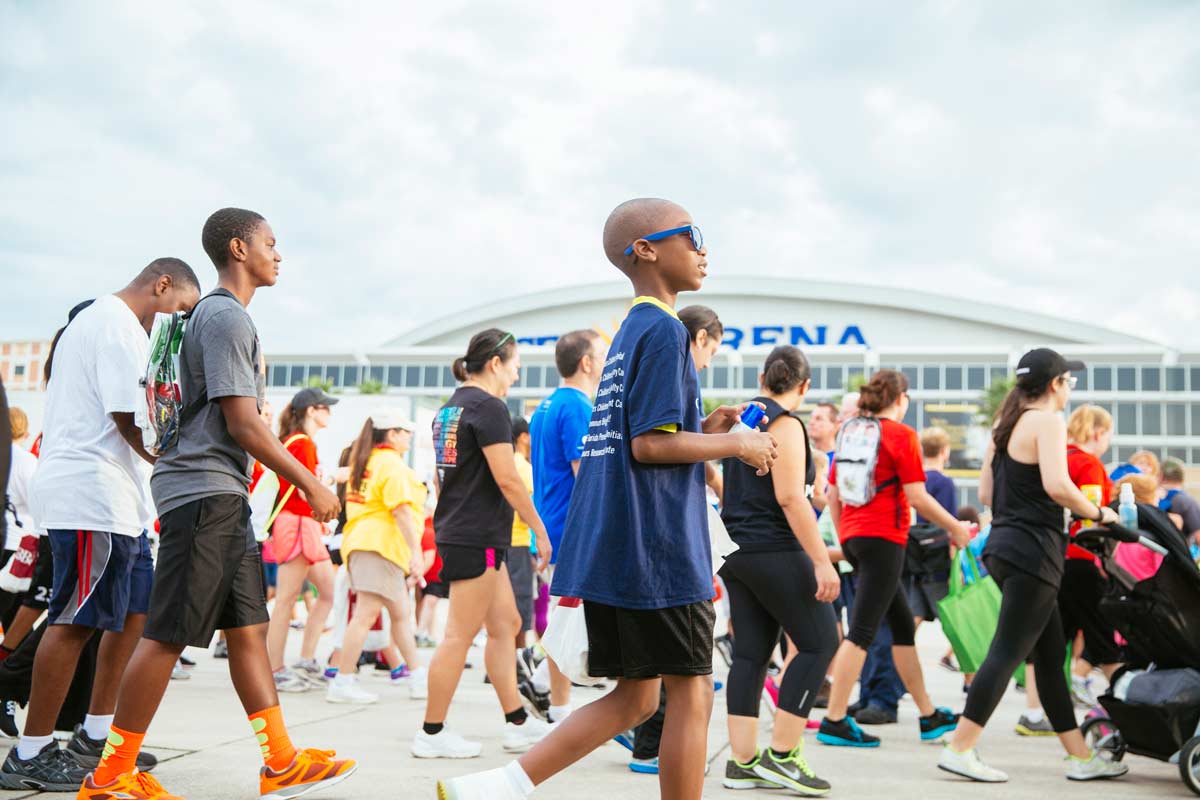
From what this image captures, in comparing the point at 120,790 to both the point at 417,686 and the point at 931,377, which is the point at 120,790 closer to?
the point at 417,686

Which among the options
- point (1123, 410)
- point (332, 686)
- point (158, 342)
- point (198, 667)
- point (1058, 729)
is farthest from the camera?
point (1123, 410)

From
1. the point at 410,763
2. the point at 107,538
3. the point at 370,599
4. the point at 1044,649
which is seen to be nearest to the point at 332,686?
the point at 370,599

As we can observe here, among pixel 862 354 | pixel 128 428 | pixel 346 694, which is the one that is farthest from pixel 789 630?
pixel 862 354

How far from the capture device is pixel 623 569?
3.04 meters

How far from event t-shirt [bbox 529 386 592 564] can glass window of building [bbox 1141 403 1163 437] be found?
6413cm

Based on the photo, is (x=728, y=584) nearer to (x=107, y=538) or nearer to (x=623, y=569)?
(x=623, y=569)

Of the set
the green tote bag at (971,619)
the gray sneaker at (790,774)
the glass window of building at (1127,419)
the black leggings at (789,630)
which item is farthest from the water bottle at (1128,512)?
the glass window of building at (1127,419)

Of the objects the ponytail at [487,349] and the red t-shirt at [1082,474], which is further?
the red t-shirt at [1082,474]

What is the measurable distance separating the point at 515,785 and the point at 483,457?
243 cm

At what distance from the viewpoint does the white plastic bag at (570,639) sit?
3.21m

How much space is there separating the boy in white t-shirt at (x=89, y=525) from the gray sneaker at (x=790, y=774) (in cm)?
267

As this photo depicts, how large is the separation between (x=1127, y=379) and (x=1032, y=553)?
65.9 m

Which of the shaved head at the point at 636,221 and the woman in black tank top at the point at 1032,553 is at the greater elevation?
the shaved head at the point at 636,221

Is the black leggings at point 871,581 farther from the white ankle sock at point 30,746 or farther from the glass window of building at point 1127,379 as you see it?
A: the glass window of building at point 1127,379
